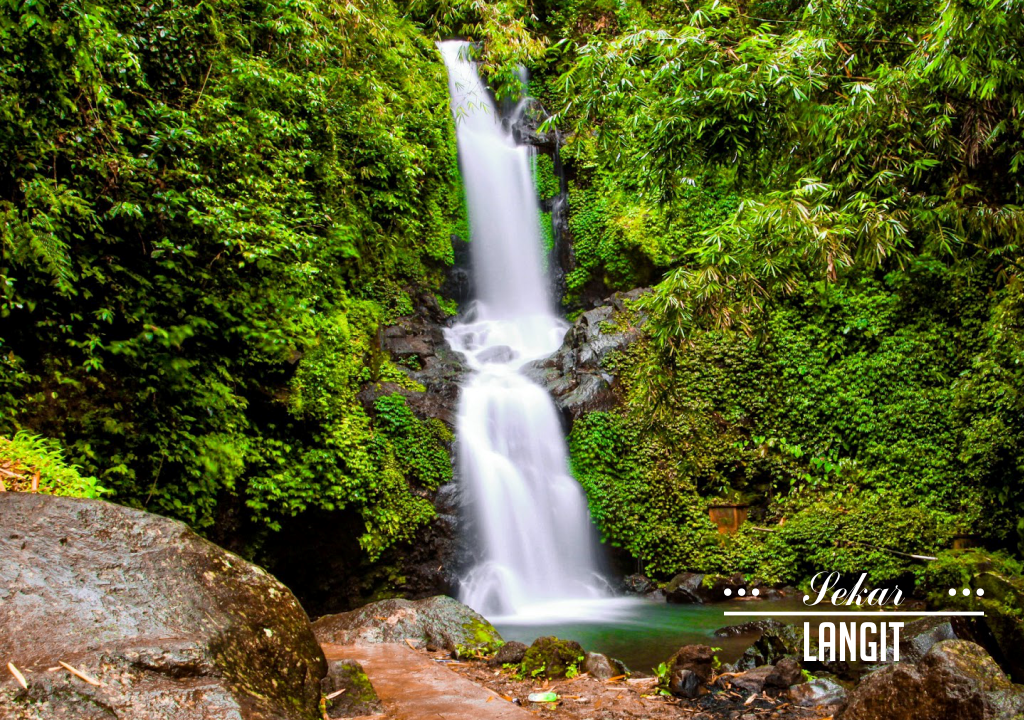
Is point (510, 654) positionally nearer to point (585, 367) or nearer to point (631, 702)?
point (631, 702)

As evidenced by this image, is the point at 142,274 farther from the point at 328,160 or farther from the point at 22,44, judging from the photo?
the point at 328,160

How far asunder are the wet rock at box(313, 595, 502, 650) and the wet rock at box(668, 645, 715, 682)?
188 cm

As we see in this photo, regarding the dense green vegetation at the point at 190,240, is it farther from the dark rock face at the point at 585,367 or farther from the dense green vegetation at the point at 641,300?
the dark rock face at the point at 585,367

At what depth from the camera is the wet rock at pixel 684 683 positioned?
15.4ft

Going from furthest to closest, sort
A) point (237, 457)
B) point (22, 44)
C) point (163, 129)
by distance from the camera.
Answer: point (237, 457) < point (163, 129) < point (22, 44)

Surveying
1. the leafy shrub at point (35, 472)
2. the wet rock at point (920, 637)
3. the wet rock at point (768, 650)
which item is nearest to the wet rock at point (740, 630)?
the wet rock at point (768, 650)

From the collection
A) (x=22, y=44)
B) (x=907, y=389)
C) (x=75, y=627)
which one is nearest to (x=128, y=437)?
(x=22, y=44)

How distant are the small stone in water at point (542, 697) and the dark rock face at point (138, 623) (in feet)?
7.14

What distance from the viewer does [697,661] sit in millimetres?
4965

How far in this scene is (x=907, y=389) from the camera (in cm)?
1171

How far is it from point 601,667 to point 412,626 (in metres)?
1.93

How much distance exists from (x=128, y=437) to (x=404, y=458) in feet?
16.2

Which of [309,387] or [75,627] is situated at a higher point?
[309,387]

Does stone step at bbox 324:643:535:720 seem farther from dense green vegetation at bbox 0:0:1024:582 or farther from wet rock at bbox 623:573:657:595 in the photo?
wet rock at bbox 623:573:657:595
